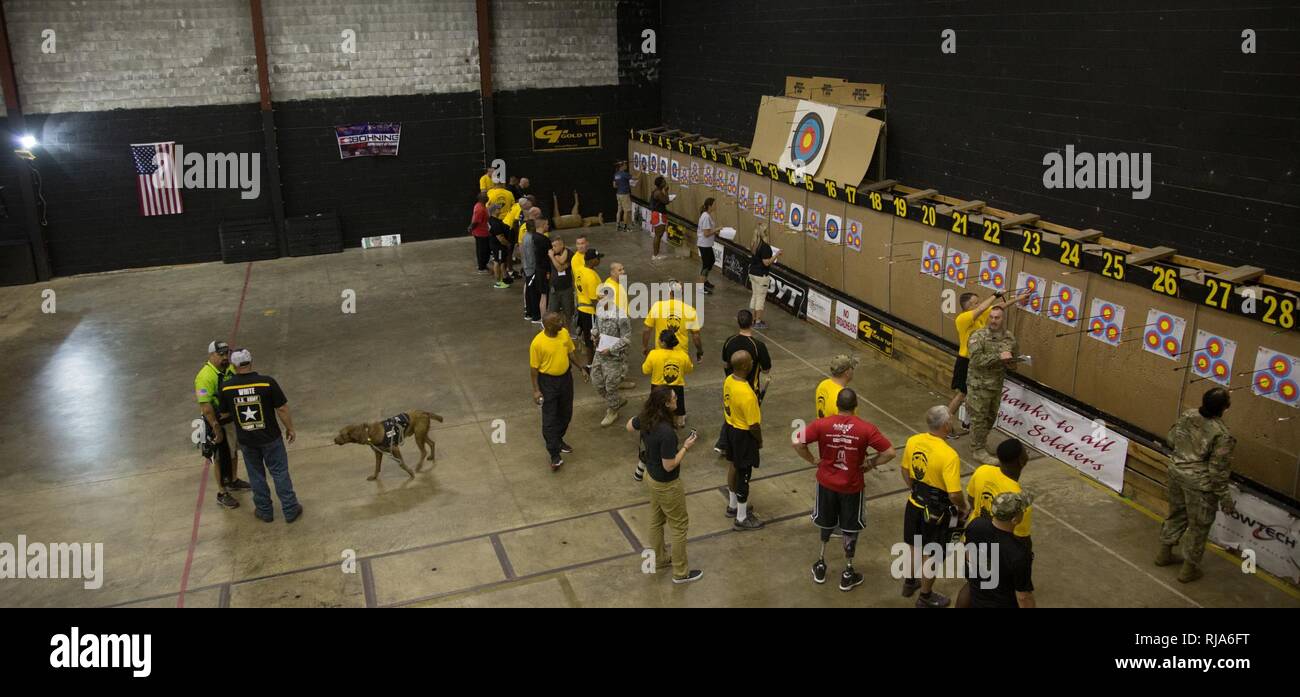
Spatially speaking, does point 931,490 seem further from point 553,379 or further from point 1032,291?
point 1032,291

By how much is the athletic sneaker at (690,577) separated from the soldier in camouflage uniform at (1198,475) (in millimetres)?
4475

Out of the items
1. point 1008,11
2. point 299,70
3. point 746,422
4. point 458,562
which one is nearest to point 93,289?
point 299,70

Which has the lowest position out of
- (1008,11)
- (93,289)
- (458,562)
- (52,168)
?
(458,562)

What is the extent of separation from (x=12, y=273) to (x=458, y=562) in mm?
15978

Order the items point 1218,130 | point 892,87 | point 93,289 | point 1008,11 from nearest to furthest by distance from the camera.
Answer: point 1218,130 → point 1008,11 → point 892,87 → point 93,289

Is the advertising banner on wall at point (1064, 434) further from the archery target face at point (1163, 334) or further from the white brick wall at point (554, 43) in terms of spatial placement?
the white brick wall at point (554, 43)

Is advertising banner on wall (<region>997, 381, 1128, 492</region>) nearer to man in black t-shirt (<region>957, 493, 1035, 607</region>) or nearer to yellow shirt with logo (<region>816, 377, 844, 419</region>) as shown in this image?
yellow shirt with logo (<region>816, 377, 844, 419</region>)

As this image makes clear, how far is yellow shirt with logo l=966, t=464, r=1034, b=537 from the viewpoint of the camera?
22.9 ft

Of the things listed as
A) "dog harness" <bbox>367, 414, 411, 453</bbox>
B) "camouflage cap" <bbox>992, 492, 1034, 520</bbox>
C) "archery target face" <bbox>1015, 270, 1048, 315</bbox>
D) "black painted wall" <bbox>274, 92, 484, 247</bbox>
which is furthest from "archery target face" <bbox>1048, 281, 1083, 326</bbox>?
"black painted wall" <bbox>274, 92, 484, 247</bbox>

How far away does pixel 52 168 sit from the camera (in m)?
19.8

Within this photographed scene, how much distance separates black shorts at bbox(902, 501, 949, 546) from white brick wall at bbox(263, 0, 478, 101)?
17.7m

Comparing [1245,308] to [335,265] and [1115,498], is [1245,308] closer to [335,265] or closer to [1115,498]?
[1115,498]

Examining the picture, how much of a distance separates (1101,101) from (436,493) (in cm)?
909

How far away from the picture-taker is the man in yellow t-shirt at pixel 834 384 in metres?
8.73
